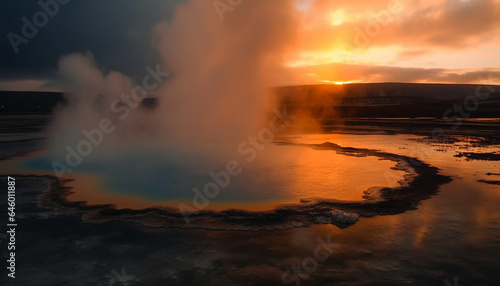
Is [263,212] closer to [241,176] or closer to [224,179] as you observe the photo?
[224,179]

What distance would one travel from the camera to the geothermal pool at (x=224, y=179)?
8617 mm

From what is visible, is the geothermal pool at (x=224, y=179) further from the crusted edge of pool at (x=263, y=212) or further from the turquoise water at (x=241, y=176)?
the crusted edge of pool at (x=263, y=212)

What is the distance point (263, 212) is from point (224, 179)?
2888mm

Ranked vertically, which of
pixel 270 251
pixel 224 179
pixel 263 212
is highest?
pixel 224 179

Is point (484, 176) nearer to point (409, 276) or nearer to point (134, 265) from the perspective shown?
point (409, 276)

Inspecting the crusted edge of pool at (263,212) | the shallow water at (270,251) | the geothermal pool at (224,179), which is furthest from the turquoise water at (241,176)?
the shallow water at (270,251)

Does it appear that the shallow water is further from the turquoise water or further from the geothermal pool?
the turquoise water

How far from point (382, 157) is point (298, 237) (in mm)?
9365

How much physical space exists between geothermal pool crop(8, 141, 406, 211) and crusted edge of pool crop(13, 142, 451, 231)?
0.33m

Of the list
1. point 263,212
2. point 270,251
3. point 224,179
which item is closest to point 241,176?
point 224,179

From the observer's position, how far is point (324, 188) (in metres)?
9.51

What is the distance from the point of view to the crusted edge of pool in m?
7.12

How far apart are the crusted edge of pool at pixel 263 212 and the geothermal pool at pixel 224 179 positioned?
0.33 meters

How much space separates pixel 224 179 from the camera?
33.7 feet
